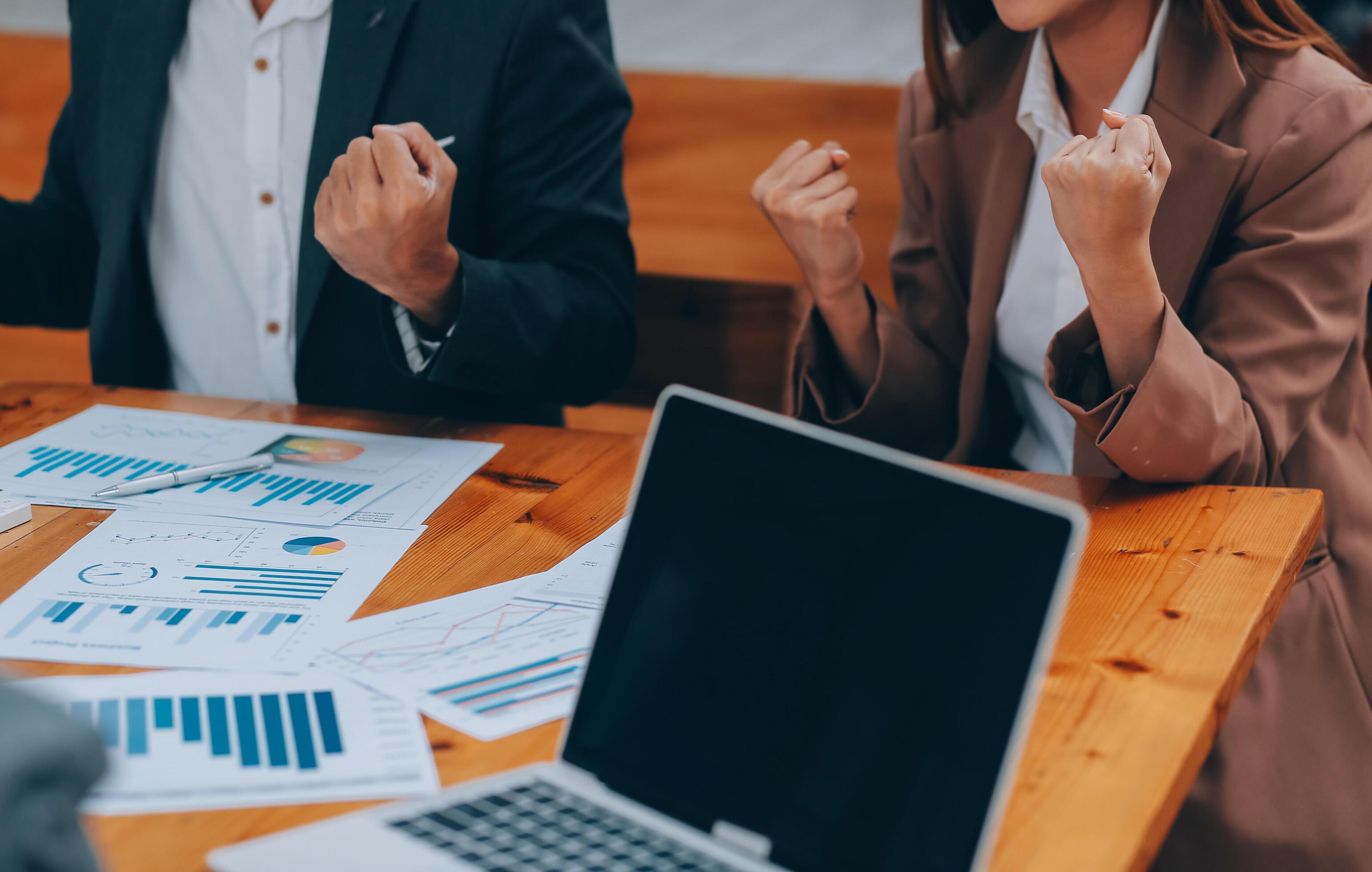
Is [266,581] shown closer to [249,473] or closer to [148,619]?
[148,619]

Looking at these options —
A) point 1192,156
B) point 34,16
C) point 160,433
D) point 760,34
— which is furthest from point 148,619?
point 34,16

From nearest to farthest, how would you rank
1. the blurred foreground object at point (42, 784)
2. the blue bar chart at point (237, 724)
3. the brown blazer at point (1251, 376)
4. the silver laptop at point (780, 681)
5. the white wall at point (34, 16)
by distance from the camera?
the blurred foreground object at point (42, 784), the silver laptop at point (780, 681), the blue bar chart at point (237, 724), the brown blazer at point (1251, 376), the white wall at point (34, 16)

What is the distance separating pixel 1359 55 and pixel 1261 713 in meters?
1.53

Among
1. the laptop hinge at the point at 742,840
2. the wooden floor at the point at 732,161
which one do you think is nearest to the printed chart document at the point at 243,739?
the laptop hinge at the point at 742,840

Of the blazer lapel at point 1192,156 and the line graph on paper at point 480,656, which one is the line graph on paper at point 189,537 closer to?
the line graph on paper at point 480,656

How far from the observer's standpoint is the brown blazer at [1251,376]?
35.2 inches

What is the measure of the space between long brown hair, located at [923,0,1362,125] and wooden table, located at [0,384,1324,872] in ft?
1.35

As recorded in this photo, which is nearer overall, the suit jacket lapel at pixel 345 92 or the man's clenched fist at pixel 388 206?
the man's clenched fist at pixel 388 206

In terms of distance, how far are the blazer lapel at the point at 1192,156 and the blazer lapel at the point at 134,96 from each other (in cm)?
98

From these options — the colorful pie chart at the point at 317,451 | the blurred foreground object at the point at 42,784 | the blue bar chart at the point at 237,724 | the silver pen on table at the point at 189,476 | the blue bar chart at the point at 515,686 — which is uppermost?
the blurred foreground object at the point at 42,784

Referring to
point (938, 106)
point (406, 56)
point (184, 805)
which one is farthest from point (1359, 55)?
point (184, 805)

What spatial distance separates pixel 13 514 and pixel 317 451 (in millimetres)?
231

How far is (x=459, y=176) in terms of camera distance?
1.19 metres

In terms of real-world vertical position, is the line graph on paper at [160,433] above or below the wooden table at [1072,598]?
below
